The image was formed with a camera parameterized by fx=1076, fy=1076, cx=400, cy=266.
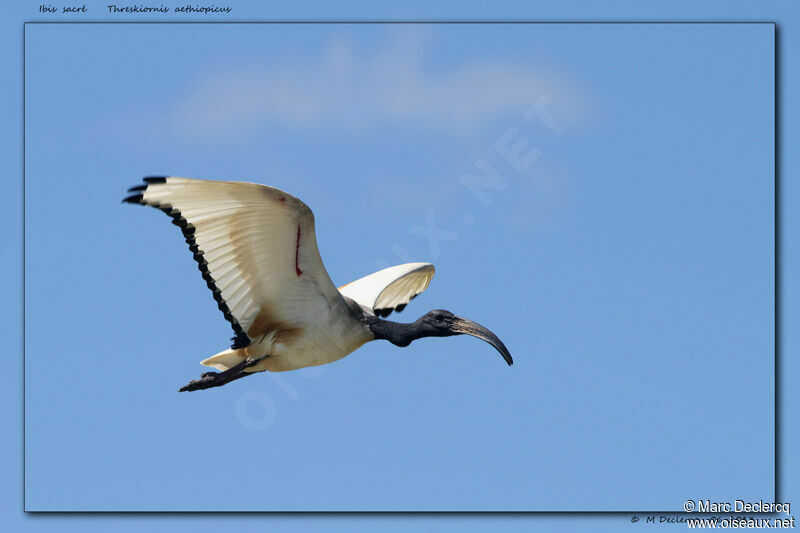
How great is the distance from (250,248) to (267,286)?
0.57 meters

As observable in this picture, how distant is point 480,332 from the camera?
1158cm

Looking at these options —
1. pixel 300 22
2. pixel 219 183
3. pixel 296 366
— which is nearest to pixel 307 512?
pixel 296 366

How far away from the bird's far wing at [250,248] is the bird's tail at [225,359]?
0.36 meters

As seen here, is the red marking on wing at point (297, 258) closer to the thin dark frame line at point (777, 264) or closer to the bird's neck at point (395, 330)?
the bird's neck at point (395, 330)

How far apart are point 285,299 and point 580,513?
3852mm

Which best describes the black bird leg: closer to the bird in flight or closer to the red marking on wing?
the bird in flight

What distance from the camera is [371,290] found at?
12.9 metres

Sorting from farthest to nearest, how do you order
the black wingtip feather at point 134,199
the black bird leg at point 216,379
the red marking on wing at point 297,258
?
the black bird leg at point 216,379 < the red marking on wing at point 297,258 < the black wingtip feather at point 134,199

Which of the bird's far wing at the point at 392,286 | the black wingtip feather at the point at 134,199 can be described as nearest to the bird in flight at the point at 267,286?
the black wingtip feather at the point at 134,199

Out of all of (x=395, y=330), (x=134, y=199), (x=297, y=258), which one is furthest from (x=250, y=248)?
(x=395, y=330)

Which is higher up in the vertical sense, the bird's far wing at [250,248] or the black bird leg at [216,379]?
the bird's far wing at [250,248]

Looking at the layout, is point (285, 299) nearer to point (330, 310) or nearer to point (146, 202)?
point (330, 310)

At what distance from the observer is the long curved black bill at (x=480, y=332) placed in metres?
11.4

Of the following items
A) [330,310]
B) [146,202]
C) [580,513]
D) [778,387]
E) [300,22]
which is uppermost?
[300,22]
